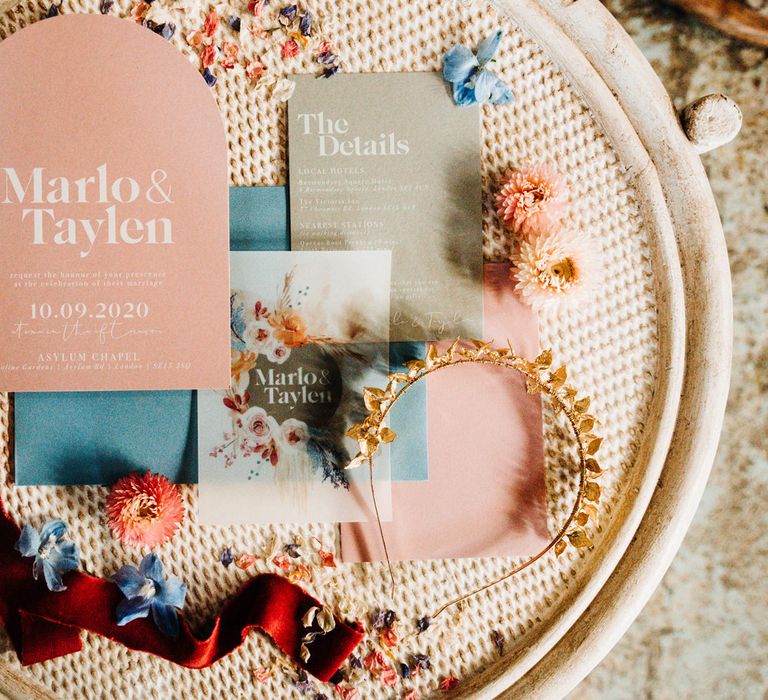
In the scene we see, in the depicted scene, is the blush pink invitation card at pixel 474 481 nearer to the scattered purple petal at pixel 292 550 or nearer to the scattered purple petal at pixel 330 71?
the scattered purple petal at pixel 292 550

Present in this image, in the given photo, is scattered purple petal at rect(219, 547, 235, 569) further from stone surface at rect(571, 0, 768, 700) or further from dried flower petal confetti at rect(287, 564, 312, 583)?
stone surface at rect(571, 0, 768, 700)

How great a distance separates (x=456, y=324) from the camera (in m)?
0.43

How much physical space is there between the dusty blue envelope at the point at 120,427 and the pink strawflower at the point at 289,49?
10cm

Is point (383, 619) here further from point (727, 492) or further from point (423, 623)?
point (727, 492)

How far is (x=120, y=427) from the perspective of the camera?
43 centimetres

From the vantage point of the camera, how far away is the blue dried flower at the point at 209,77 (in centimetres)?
43

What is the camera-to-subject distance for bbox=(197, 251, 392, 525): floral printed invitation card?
430 millimetres

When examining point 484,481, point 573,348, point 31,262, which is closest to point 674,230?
point 573,348

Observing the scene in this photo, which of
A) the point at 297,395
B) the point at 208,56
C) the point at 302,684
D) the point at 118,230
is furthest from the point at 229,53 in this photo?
the point at 302,684

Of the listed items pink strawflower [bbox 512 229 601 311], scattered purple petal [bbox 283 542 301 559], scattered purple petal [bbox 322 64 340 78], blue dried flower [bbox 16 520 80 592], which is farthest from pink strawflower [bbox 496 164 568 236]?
blue dried flower [bbox 16 520 80 592]

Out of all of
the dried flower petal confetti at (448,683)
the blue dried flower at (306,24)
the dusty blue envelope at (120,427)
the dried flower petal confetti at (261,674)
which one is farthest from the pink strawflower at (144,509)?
the blue dried flower at (306,24)

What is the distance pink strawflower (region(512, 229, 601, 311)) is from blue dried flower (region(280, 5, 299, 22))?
9.2 inches

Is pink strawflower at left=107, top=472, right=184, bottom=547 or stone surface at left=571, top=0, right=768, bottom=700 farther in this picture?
stone surface at left=571, top=0, right=768, bottom=700

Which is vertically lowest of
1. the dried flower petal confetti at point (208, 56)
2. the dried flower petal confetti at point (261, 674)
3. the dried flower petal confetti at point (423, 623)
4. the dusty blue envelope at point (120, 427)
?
the dried flower petal confetti at point (261, 674)
